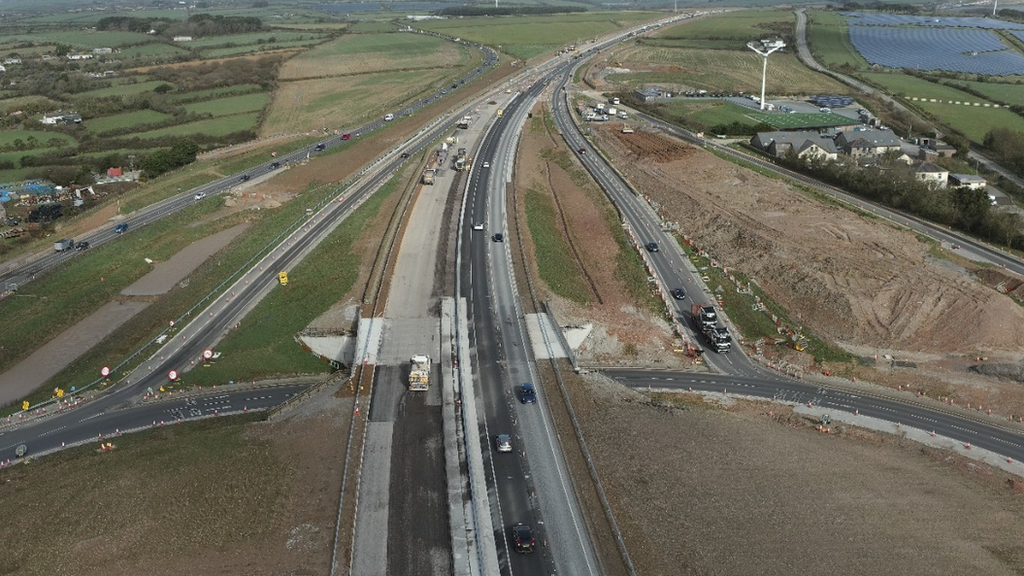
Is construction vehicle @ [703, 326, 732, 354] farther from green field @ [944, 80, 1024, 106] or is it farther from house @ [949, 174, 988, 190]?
green field @ [944, 80, 1024, 106]

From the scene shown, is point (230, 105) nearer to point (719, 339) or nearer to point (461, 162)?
point (461, 162)

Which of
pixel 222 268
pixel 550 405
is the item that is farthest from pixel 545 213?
pixel 550 405

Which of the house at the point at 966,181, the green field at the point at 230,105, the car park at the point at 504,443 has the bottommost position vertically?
the car park at the point at 504,443

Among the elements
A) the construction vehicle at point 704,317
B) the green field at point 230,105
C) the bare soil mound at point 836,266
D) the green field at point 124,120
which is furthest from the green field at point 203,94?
the construction vehicle at point 704,317

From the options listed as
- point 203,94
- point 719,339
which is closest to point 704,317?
point 719,339

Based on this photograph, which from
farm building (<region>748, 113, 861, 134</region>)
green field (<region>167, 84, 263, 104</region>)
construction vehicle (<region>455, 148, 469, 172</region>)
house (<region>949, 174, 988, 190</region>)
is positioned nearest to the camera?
house (<region>949, 174, 988, 190</region>)

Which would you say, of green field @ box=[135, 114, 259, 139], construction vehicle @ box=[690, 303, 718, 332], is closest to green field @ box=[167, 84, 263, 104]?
green field @ box=[135, 114, 259, 139]

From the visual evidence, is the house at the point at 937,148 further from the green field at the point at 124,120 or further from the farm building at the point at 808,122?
the green field at the point at 124,120
